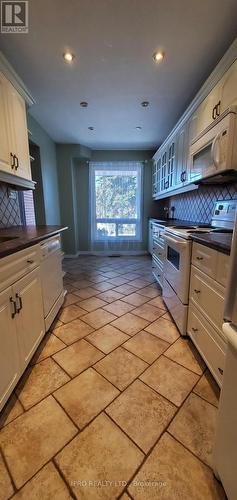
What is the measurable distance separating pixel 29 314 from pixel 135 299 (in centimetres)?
143

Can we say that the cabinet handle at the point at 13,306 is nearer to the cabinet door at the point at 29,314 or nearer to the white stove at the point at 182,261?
the cabinet door at the point at 29,314

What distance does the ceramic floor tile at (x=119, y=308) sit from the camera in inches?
86.4

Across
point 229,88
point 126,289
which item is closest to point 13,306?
point 126,289

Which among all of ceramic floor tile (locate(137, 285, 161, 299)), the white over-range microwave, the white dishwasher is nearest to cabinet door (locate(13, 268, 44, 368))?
the white dishwasher

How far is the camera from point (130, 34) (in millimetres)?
1553

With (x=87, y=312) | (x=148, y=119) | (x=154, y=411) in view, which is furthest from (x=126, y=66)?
(x=154, y=411)

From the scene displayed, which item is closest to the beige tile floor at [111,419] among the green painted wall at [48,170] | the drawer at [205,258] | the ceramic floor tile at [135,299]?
the ceramic floor tile at [135,299]

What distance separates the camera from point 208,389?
1246 millimetres

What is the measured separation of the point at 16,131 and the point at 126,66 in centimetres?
123

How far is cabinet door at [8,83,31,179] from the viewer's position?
1.81 m

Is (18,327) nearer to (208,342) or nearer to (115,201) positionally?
(208,342)

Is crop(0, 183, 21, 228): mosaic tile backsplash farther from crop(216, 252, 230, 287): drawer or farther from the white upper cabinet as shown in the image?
crop(216, 252, 230, 287): drawer

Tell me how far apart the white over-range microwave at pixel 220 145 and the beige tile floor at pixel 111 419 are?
1459 millimetres

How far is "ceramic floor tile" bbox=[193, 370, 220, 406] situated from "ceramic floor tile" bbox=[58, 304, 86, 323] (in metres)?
1.28
